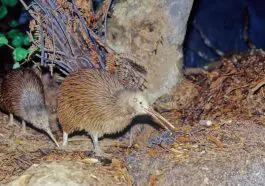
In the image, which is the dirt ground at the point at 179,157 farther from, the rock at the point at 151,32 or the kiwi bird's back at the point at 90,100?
the rock at the point at 151,32

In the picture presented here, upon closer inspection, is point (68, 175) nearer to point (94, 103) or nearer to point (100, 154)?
point (100, 154)

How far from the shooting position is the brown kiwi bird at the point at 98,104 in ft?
17.9

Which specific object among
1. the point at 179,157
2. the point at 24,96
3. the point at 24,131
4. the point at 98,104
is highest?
the point at 98,104

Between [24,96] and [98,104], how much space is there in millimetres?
1408

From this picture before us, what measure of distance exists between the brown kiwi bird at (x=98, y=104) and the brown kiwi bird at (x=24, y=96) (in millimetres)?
688

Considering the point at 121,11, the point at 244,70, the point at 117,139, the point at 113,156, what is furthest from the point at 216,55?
the point at 113,156

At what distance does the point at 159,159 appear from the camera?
529 centimetres

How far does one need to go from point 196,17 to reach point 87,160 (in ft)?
11.3

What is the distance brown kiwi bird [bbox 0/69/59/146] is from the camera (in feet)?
21.1

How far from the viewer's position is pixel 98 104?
5.55 metres

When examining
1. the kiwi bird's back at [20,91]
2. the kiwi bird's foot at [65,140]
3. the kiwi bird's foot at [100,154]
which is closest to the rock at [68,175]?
the kiwi bird's foot at [100,154]

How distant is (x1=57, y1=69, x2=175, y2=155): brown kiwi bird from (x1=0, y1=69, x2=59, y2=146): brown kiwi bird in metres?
0.69

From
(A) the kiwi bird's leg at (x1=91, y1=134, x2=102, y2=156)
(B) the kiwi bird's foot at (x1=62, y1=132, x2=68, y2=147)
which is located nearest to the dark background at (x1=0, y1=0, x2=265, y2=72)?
(B) the kiwi bird's foot at (x1=62, y1=132, x2=68, y2=147)

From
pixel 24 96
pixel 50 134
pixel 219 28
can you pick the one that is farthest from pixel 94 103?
pixel 219 28
